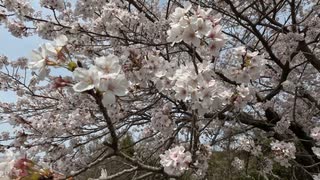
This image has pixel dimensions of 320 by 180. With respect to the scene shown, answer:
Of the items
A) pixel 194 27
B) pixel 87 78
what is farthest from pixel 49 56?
pixel 194 27

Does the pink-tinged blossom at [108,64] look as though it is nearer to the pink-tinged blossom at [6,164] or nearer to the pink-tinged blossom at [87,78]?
the pink-tinged blossom at [87,78]

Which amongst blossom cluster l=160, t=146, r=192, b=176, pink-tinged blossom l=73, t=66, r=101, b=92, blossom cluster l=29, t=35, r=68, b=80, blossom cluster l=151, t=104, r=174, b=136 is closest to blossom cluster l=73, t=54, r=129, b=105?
pink-tinged blossom l=73, t=66, r=101, b=92

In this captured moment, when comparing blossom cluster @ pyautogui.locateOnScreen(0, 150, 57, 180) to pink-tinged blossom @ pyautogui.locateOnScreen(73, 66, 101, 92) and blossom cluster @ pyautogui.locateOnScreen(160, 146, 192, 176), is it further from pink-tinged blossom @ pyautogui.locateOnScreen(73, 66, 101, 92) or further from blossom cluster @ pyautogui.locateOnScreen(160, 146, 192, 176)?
blossom cluster @ pyautogui.locateOnScreen(160, 146, 192, 176)

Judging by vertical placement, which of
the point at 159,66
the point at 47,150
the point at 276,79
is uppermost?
the point at 276,79

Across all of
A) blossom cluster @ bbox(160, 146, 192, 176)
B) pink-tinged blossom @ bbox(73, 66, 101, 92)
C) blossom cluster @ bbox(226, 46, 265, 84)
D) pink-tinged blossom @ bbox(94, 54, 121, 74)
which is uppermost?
blossom cluster @ bbox(226, 46, 265, 84)

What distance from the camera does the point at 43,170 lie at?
1.61 metres

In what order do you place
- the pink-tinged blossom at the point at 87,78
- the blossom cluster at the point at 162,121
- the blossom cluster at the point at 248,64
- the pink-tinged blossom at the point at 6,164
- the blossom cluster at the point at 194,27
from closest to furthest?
the pink-tinged blossom at the point at 87,78 < the pink-tinged blossom at the point at 6,164 < the blossom cluster at the point at 194,27 < the blossom cluster at the point at 248,64 < the blossom cluster at the point at 162,121

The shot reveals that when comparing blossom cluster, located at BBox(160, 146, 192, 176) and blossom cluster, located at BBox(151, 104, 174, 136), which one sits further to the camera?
blossom cluster, located at BBox(151, 104, 174, 136)

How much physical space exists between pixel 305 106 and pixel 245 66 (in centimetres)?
369

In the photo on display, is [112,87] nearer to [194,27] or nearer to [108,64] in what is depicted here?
[108,64]

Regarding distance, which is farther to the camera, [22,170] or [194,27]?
[194,27]

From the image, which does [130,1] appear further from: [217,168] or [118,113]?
[217,168]

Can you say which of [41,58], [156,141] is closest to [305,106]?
[156,141]

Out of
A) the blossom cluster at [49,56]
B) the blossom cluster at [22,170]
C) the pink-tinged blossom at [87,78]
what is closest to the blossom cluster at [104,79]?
the pink-tinged blossom at [87,78]
